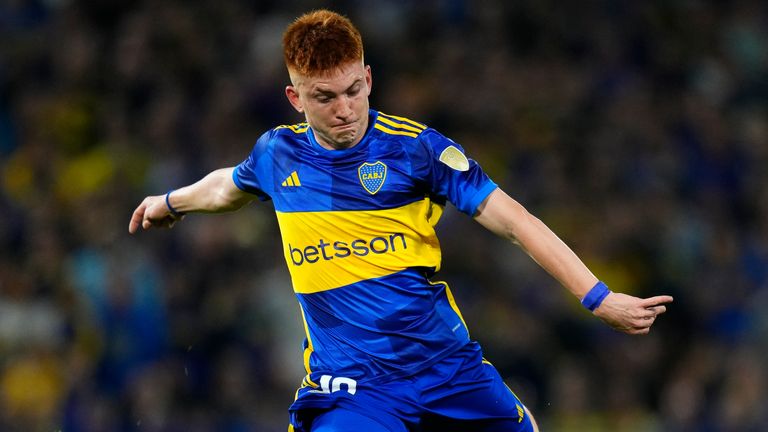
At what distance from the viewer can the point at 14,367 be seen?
914cm

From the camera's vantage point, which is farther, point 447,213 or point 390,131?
point 447,213

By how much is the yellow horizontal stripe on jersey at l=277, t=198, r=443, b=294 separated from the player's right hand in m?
0.93

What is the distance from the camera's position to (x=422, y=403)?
467 cm

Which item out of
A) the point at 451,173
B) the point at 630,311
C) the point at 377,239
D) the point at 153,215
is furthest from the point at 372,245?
the point at 153,215

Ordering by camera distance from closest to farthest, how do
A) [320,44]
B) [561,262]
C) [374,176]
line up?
[561,262] → [320,44] → [374,176]

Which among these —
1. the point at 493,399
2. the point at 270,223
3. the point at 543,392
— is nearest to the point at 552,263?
the point at 493,399

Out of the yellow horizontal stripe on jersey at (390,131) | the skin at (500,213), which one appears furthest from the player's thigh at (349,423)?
the yellow horizontal stripe on jersey at (390,131)

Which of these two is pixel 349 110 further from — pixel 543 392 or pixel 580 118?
pixel 580 118

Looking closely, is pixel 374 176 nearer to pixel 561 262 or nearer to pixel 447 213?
pixel 561 262

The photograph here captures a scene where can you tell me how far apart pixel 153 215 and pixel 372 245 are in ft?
4.23

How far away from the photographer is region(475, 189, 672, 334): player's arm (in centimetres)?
428

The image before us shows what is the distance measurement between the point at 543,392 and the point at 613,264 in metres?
1.62

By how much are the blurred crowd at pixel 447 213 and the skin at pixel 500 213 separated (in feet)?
15.2

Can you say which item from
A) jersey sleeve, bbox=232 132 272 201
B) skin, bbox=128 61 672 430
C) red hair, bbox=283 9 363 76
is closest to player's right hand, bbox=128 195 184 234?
jersey sleeve, bbox=232 132 272 201
